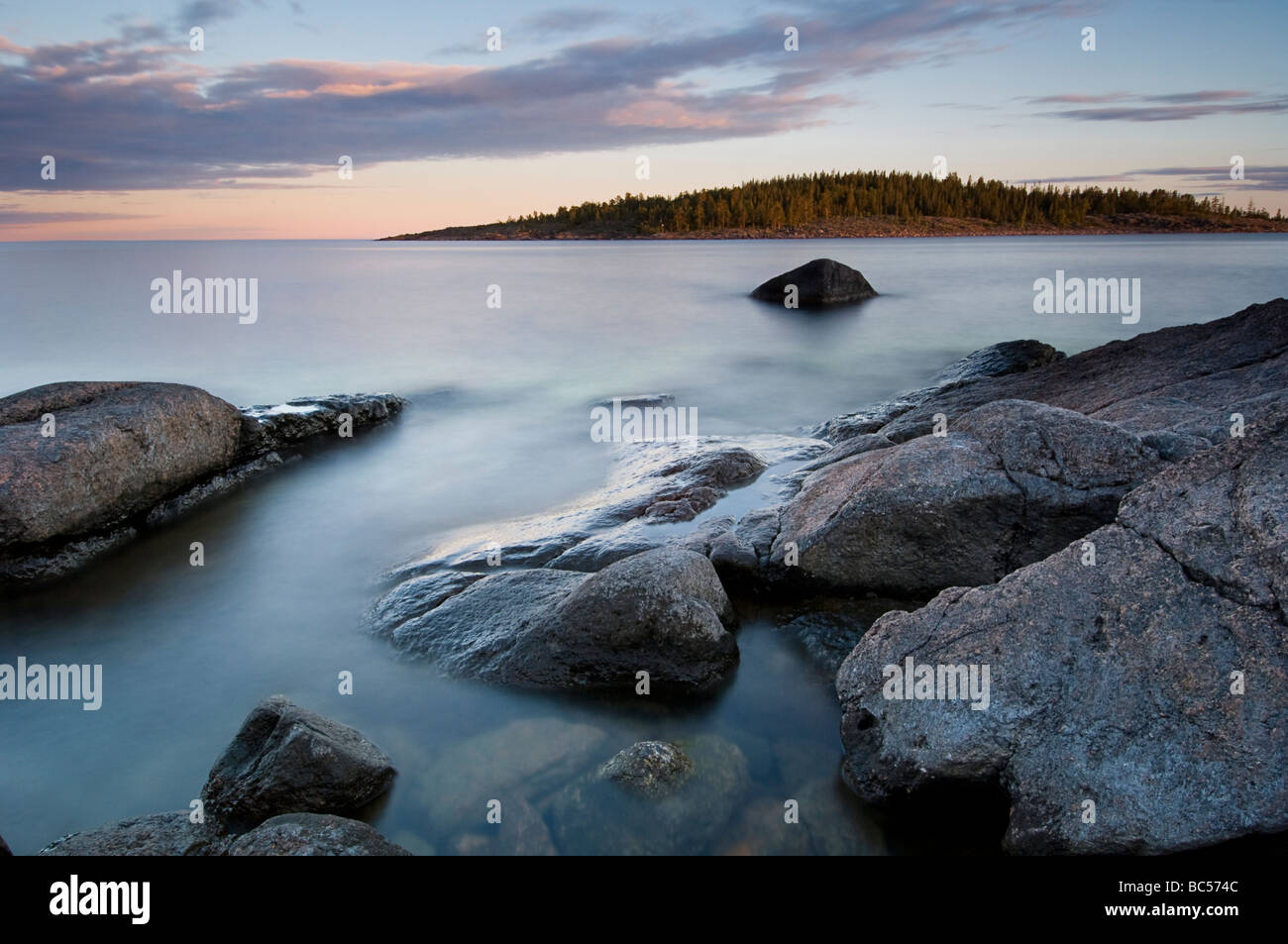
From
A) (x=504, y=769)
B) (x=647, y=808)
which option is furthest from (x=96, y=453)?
(x=647, y=808)

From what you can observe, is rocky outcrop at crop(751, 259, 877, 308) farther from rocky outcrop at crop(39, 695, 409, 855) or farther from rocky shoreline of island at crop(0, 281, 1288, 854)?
rocky outcrop at crop(39, 695, 409, 855)

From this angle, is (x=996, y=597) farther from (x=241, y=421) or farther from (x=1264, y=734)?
(x=241, y=421)

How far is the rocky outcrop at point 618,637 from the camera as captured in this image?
5953mm

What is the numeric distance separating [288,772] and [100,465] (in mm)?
5604

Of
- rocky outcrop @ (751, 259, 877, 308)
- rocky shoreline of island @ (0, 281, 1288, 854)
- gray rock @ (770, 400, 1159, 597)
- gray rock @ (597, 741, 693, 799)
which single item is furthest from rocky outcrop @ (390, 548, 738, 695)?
rocky outcrop @ (751, 259, 877, 308)

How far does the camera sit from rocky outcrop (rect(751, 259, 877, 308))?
27000 mm

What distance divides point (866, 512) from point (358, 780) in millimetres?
4166

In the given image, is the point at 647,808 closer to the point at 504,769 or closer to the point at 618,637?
the point at 504,769

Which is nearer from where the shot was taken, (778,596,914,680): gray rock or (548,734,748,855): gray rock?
(548,734,748,855): gray rock

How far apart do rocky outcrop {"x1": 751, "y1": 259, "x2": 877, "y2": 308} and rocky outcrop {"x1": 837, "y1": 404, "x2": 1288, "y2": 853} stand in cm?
2314

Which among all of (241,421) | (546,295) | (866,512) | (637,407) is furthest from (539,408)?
(546,295)

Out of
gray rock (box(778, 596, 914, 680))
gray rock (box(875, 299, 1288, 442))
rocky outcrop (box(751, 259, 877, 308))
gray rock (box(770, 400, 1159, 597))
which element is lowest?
gray rock (box(778, 596, 914, 680))

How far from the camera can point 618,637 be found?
19.6 ft

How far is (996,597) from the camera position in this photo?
483cm
